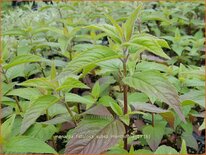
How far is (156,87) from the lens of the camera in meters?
0.83

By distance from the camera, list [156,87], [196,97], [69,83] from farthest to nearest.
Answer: [196,97] → [69,83] → [156,87]

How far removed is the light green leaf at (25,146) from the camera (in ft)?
2.75

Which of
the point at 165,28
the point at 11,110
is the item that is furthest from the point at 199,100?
the point at 165,28

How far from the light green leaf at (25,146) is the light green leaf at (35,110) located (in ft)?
0.08

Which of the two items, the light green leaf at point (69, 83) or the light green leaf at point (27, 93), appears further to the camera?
the light green leaf at point (27, 93)

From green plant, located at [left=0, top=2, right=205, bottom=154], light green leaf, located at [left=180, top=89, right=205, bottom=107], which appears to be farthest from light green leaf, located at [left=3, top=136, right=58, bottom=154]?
light green leaf, located at [left=180, top=89, right=205, bottom=107]

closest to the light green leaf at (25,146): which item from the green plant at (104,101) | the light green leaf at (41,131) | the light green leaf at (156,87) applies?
the green plant at (104,101)

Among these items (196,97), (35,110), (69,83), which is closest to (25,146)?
(35,110)

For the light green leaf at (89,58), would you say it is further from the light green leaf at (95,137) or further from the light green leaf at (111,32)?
the light green leaf at (95,137)

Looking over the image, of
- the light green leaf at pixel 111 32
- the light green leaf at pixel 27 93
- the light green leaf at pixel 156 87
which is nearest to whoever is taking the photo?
the light green leaf at pixel 156 87

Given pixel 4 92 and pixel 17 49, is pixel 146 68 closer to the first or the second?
pixel 4 92

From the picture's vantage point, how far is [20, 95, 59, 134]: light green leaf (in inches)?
34.5

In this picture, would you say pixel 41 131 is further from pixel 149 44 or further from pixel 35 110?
pixel 149 44

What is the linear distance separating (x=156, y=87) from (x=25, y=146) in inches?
13.6
